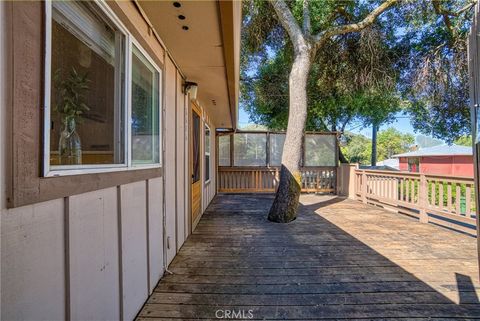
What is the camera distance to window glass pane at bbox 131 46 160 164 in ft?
6.06

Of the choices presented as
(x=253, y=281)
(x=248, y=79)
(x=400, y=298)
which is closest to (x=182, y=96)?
(x=253, y=281)

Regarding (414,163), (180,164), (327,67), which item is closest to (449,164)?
(414,163)

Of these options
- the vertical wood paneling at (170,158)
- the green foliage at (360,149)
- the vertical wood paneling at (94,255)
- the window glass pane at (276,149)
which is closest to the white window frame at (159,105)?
the vertical wood paneling at (170,158)

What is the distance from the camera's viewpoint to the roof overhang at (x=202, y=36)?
5.73 ft

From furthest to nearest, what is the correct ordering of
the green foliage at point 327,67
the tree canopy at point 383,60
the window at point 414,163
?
1. the window at point 414,163
2. the green foliage at point 327,67
3. the tree canopy at point 383,60

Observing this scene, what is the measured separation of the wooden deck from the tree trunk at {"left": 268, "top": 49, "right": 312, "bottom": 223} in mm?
462

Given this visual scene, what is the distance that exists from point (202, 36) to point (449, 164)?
73.7 ft

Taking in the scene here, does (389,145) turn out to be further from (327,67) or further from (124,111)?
(124,111)

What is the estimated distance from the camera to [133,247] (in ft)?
5.84

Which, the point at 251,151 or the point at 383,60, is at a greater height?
the point at 383,60

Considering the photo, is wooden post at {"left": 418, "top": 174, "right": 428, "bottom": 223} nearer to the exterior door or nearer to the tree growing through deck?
the tree growing through deck

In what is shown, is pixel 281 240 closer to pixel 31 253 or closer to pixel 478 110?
pixel 478 110

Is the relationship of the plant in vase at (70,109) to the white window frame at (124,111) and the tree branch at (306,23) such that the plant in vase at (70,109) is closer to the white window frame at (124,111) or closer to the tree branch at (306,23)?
the white window frame at (124,111)

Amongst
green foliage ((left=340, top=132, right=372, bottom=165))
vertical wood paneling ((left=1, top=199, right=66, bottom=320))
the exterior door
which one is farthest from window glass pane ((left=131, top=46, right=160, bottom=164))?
green foliage ((left=340, top=132, right=372, bottom=165))
